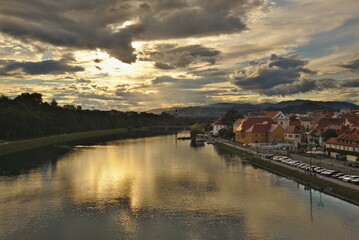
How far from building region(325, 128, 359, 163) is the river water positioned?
16849 mm

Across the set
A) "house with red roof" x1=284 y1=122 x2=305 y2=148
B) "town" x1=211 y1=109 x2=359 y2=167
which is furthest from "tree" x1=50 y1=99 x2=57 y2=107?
"house with red roof" x1=284 y1=122 x2=305 y2=148

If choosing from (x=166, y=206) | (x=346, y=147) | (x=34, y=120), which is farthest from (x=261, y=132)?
(x=34, y=120)

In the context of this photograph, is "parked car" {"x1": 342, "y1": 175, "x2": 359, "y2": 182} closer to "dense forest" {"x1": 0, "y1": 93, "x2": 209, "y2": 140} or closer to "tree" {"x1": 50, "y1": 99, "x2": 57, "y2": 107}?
"dense forest" {"x1": 0, "y1": 93, "x2": 209, "y2": 140}

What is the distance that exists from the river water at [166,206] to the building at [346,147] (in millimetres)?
16849

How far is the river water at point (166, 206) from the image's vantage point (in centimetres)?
3180

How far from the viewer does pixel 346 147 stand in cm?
6341

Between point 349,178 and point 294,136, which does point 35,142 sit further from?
point 349,178

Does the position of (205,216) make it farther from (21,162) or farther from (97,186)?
(21,162)

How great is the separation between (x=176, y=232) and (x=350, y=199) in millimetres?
23823

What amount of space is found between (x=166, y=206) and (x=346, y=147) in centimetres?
4374

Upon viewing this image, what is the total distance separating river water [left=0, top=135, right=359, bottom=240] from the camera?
3180 cm

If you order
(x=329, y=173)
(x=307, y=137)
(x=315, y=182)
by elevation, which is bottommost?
(x=315, y=182)

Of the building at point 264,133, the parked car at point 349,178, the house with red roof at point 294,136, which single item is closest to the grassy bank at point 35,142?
the building at point 264,133

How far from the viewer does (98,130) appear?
188 m
